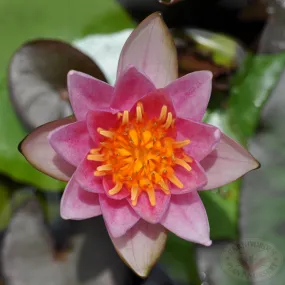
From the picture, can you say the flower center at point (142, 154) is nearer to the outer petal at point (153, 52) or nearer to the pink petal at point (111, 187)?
the pink petal at point (111, 187)

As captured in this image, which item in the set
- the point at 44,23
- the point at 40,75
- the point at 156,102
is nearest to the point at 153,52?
the point at 156,102

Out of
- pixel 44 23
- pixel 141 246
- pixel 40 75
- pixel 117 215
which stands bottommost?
pixel 141 246

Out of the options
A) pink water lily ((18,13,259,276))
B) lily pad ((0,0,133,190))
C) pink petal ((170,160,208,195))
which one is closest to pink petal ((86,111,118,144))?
pink water lily ((18,13,259,276))

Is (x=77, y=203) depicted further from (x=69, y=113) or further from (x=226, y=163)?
(x=69, y=113)

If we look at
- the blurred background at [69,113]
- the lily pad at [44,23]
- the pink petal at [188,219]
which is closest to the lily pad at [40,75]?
the blurred background at [69,113]

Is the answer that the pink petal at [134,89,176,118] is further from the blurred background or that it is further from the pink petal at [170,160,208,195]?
the blurred background

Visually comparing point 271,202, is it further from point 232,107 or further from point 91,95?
point 91,95
